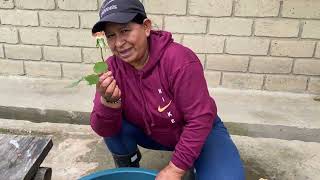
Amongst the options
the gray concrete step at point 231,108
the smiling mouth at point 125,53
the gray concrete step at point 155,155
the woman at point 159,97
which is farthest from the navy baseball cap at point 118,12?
the gray concrete step at point 231,108

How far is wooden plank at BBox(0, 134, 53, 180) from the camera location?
5.05 ft

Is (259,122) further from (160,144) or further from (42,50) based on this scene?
(42,50)

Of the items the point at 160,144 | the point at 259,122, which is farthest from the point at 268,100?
the point at 160,144

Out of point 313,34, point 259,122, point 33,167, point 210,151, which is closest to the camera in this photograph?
point 33,167

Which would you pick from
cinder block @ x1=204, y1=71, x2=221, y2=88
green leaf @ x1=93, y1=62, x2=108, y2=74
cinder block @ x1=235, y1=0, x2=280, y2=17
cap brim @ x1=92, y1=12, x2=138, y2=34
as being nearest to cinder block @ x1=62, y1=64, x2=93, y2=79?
cinder block @ x1=204, y1=71, x2=221, y2=88

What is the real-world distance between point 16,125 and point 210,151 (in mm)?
1765

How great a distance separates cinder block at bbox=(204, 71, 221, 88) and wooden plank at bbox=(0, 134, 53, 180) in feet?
6.10

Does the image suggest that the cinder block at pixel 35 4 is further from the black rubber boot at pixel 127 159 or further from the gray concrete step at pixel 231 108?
the black rubber boot at pixel 127 159

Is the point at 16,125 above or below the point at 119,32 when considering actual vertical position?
below

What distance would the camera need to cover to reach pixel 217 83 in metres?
3.37

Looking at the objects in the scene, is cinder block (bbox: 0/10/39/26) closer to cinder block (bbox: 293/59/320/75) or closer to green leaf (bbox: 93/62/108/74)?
green leaf (bbox: 93/62/108/74)

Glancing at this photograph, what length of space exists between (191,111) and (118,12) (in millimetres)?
517

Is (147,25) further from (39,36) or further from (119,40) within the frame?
(39,36)

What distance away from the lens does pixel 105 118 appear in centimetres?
183
